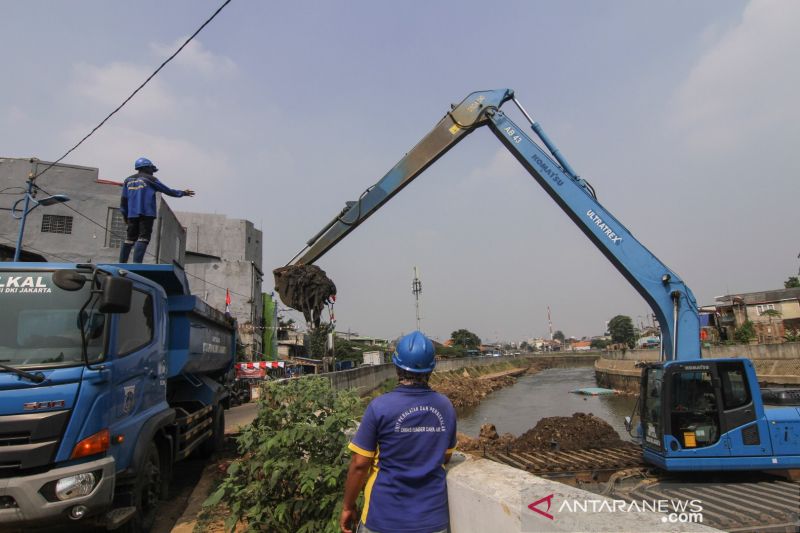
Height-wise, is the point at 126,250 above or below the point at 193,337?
above

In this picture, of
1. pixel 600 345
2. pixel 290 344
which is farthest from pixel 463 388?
pixel 600 345

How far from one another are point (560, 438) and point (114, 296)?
9869 millimetres

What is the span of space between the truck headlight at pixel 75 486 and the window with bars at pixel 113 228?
18380 mm

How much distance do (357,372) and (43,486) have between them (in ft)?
61.2

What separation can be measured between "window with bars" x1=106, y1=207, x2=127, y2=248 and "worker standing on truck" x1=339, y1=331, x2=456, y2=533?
66.7 ft

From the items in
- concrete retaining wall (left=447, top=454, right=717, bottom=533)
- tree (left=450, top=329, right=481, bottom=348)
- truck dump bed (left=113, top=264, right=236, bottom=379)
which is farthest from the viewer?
tree (left=450, top=329, right=481, bottom=348)

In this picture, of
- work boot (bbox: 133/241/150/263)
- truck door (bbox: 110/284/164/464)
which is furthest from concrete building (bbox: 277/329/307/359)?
truck door (bbox: 110/284/164/464)

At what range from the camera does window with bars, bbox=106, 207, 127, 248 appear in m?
19.1

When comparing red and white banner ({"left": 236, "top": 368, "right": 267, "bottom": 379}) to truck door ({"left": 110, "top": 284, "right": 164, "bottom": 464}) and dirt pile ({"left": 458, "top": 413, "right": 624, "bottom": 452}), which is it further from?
truck door ({"left": 110, "top": 284, "right": 164, "bottom": 464})

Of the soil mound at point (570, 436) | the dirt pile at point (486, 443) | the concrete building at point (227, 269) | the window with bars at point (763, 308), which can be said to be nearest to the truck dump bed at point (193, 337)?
the dirt pile at point (486, 443)

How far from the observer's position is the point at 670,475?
6.66 m

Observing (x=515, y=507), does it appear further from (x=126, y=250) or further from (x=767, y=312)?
(x=767, y=312)

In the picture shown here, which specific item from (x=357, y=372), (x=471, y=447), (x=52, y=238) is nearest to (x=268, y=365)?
(x=357, y=372)

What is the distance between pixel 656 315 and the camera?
7.64m
